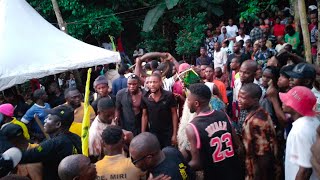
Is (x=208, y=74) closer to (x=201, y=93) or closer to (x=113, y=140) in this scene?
(x=201, y=93)

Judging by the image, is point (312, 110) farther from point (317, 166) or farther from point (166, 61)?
point (166, 61)

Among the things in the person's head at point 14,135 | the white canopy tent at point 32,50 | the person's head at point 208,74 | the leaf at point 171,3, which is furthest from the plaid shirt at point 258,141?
the leaf at point 171,3

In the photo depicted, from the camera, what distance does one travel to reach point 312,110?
12.5 feet

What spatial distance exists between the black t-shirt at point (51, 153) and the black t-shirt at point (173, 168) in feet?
4.07

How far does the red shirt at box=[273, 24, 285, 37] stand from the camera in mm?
13473

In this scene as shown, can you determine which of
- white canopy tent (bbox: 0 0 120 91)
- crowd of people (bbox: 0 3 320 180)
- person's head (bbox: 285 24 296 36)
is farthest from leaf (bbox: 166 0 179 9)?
crowd of people (bbox: 0 3 320 180)

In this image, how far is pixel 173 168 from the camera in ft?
10.9

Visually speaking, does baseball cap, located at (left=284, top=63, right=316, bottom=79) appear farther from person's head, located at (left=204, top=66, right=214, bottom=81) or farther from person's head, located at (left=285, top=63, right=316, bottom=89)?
person's head, located at (left=204, top=66, right=214, bottom=81)

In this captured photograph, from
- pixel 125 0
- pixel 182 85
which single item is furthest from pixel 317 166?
pixel 125 0

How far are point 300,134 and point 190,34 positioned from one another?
12.5m

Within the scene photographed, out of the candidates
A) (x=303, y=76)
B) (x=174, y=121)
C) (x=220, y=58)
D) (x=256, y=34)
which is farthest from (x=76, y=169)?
(x=256, y=34)

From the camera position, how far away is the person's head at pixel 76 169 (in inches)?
127

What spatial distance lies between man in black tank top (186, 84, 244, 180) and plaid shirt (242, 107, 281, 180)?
0.74 ft

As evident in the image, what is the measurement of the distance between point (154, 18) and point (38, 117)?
10047mm
